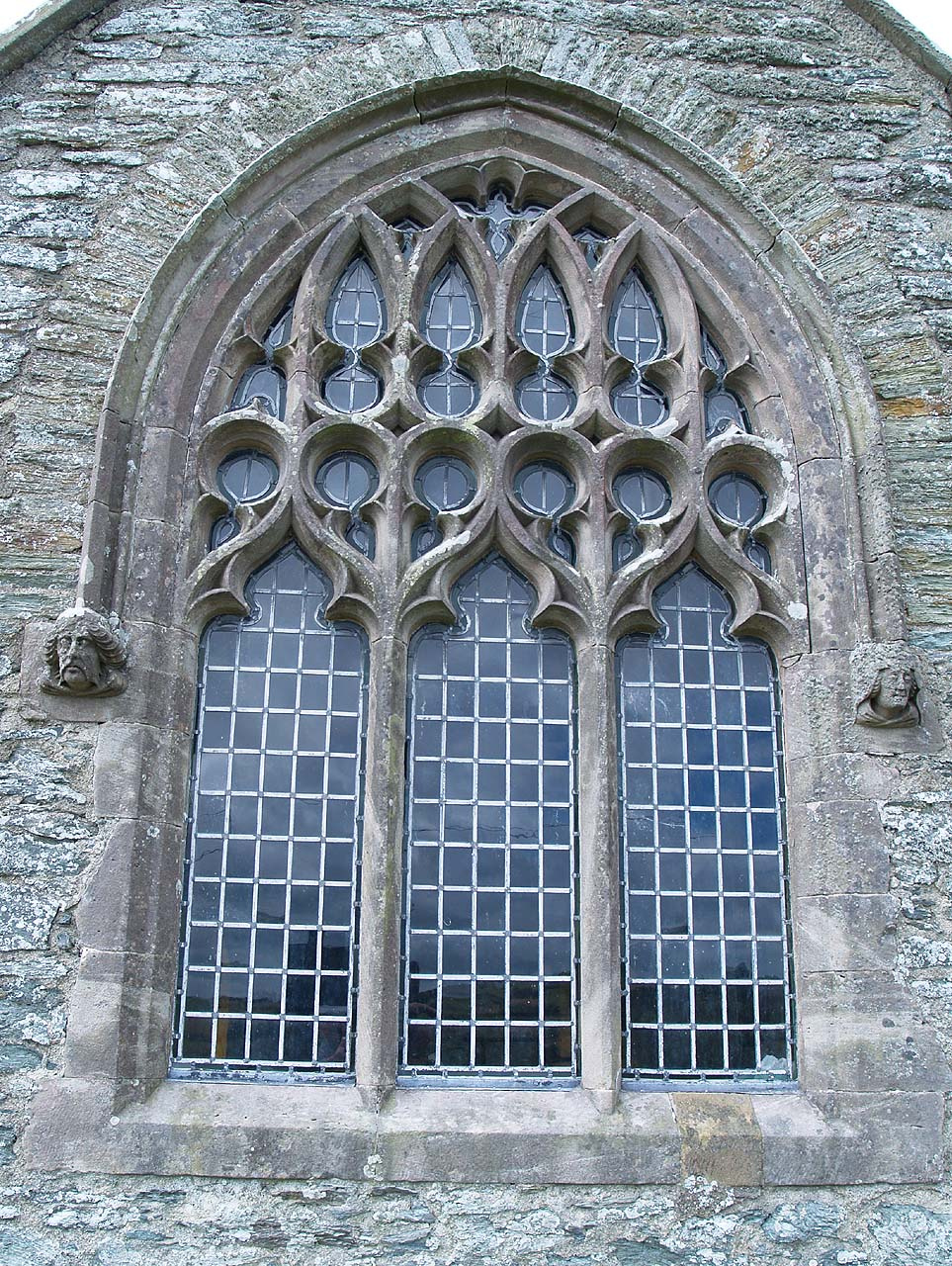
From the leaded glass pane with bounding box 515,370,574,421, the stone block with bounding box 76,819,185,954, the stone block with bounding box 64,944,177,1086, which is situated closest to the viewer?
the stone block with bounding box 64,944,177,1086

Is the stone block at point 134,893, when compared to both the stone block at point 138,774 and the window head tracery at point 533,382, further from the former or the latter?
the window head tracery at point 533,382

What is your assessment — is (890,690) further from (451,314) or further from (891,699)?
(451,314)

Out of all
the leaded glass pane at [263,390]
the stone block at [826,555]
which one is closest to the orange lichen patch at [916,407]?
the stone block at [826,555]

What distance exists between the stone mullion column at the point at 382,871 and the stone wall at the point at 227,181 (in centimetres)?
54

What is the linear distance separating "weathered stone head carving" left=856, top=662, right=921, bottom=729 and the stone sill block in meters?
1.51

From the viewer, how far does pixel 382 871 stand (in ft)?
17.6

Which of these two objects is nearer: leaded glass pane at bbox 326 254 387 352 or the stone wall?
the stone wall

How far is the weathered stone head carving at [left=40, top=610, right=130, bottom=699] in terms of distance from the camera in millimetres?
5246

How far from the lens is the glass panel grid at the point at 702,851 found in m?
5.43

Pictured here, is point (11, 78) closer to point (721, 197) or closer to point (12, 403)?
point (12, 403)

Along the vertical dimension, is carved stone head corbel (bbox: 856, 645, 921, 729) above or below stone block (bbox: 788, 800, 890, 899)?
above

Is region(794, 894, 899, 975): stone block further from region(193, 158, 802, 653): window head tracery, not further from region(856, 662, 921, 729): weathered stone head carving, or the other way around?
region(193, 158, 802, 653): window head tracery

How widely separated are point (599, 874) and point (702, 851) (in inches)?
20.9

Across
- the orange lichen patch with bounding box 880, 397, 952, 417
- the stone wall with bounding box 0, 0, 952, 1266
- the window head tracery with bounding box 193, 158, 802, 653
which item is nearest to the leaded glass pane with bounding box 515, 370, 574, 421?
the window head tracery with bounding box 193, 158, 802, 653
